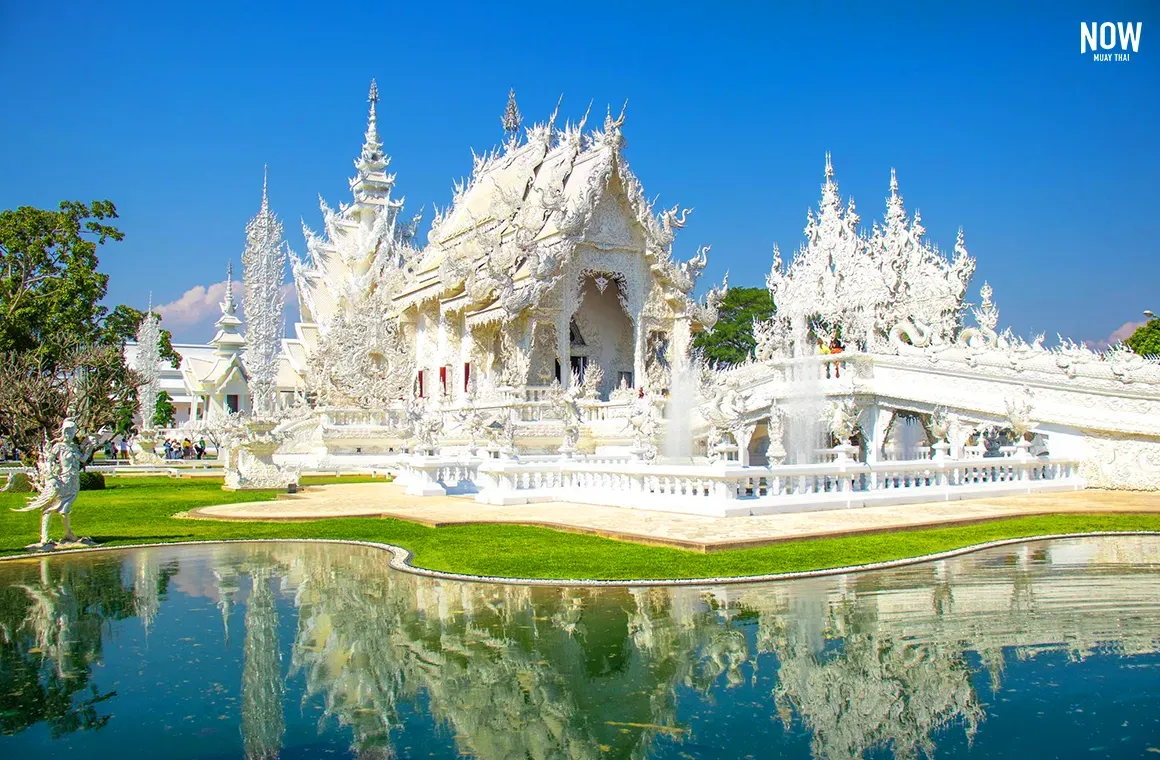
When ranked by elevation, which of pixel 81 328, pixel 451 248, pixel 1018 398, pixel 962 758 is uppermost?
pixel 451 248

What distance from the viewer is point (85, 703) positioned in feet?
14.7

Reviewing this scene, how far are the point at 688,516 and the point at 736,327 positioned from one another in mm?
40884

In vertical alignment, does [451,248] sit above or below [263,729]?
above

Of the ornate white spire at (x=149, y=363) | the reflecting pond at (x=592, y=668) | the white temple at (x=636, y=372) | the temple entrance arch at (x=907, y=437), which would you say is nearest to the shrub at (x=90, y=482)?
the white temple at (x=636, y=372)

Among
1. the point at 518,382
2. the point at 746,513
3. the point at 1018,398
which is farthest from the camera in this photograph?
the point at 518,382

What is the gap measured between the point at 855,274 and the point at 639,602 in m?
31.5

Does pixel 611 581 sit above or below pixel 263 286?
below

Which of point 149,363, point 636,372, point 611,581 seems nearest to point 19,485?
point 636,372

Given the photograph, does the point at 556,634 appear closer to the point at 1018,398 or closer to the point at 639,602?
the point at 639,602

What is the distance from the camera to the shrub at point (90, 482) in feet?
62.7

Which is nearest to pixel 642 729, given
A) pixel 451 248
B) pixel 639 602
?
pixel 639 602

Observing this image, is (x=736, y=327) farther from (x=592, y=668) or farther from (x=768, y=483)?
(x=592, y=668)

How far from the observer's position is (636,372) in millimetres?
24219

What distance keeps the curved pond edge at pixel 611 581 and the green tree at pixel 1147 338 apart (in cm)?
2975
